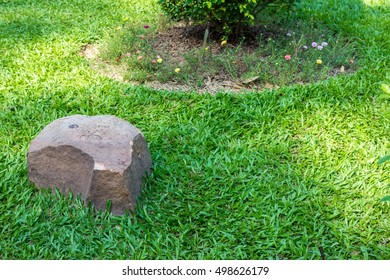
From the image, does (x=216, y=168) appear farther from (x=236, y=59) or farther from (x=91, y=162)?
(x=236, y=59)

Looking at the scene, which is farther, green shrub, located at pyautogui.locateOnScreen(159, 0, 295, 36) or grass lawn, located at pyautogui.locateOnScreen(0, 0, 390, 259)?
green shrub, located at pyautogui.locateOnScreen(159, 0, 295, 36)

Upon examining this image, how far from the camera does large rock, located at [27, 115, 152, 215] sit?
119 inches

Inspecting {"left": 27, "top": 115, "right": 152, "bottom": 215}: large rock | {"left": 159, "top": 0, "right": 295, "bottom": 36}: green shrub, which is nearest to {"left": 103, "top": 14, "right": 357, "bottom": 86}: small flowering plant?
{"left": 159, "top": 0, "right": 295, "bottom": 36}: green shrub

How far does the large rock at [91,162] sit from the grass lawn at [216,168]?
0.35 ft

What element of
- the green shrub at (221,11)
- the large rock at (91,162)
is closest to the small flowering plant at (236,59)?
the green shrub at (221,11)

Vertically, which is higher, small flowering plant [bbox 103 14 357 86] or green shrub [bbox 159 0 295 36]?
green shrub [bbox 159 0 295 36]

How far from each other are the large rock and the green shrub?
7.36 feet

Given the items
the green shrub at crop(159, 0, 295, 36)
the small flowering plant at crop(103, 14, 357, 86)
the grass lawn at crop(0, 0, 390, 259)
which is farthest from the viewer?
the green shrub at crop(159, 0, 295, 36)

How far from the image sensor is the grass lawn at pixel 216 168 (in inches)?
116

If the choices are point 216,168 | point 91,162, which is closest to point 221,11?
point 216,168

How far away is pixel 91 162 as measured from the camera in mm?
3025

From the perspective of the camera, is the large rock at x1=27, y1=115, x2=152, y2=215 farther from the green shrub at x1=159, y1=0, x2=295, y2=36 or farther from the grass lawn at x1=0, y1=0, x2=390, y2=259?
the green shrub at x1=159, y1=0, x2=295, y2=36
